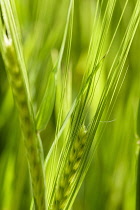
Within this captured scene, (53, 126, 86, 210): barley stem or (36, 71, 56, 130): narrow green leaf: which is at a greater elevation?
(36, 71, 56, 130): narrow green leaf

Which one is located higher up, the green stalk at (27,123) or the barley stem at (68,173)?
the green stalk at (27,123)

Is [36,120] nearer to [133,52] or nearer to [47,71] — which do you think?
[47,71]

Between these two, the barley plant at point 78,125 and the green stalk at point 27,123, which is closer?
the green stalk at point 27,123

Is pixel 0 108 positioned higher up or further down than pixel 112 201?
higher up

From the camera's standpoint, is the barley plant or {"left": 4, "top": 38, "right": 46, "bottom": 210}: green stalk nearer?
{"left": 4, "top": 38, "right": 46, "bottom": 210}: green stalk

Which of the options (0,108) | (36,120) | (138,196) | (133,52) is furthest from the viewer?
(133,52)

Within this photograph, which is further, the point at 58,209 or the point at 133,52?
the point at 133,52

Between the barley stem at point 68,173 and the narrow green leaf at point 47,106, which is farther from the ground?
the narrow green leaf at point 47,106

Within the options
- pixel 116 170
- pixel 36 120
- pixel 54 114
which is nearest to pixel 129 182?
pixel 116 170
